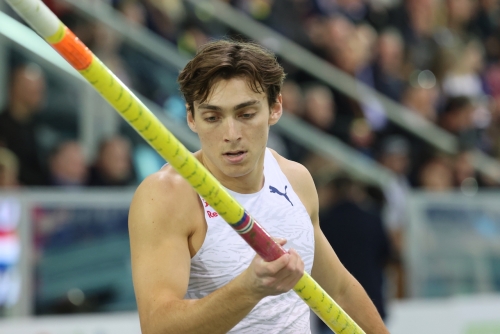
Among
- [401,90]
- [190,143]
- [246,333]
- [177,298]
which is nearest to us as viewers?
[177,298]

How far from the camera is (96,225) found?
20.4 ft

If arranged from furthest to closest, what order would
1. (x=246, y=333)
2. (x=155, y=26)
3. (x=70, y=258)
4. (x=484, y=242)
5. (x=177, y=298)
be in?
1. (x=155, y=26)
2. (x=484, y=242)
3. (x=70, y=258)
4. (x=246, y=333)
5. (x=177, y=298)

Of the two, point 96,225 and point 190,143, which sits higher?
point 190,143

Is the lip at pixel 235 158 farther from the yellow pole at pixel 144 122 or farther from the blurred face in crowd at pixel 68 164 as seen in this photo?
the blurred face in crowd at pixel 68 164

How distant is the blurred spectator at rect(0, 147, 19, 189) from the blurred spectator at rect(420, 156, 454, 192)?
426cm

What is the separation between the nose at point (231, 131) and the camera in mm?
2824

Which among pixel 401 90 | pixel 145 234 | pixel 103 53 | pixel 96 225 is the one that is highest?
pixel 401 90

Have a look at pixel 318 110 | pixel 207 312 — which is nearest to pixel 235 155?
pixel 207 312

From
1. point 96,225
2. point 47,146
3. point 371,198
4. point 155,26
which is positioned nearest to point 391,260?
point 371,198

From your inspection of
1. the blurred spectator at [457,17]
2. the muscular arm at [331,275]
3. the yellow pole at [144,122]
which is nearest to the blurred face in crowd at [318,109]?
the blurred spectator at [457,17]

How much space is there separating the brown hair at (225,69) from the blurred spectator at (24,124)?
3.89 m

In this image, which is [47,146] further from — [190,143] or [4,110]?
[190,143]

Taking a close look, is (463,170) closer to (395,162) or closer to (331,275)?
(395,162)

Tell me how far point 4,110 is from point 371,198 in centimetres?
318
